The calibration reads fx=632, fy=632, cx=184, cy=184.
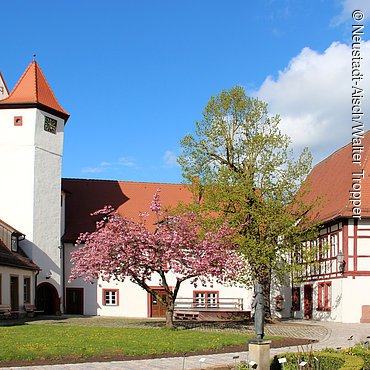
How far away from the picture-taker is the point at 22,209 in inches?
1401

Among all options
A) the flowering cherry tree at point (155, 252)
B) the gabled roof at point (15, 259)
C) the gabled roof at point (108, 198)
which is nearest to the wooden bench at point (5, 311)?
the gabled roof at point (15, 259)

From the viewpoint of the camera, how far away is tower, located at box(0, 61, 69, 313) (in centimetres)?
3559

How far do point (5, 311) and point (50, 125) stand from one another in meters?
11.7

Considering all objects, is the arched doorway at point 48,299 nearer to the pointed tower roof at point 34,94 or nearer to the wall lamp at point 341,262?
the pointed tower roof at point 34,94

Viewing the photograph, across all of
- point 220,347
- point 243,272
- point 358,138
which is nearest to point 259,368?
point 220,347

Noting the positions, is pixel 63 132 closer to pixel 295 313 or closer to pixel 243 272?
pixel 243 272

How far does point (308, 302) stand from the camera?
119 ft

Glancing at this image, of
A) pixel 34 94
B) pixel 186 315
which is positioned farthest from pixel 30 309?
pixel 34 94

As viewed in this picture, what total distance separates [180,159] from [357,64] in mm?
9503

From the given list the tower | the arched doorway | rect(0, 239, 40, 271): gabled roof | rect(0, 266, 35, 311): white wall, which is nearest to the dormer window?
rect(0, 239, 40, 271): gabled roof

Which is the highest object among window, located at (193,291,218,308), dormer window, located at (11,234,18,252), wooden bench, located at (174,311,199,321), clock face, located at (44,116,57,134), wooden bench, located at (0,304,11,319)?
clock face, located at (44,116,57,134)

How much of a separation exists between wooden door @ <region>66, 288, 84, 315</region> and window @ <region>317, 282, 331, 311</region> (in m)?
14.3

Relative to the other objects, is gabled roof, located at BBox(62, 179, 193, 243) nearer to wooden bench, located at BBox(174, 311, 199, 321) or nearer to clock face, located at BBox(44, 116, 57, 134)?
clock face, located at BBox(44, 116, 57, 134)

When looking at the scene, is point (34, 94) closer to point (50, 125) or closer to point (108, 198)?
point (50, 125)
